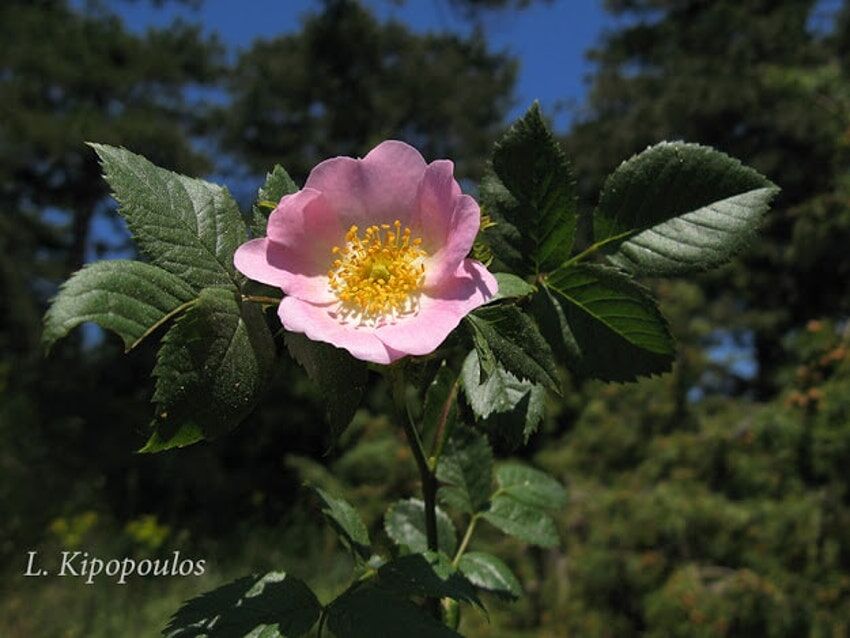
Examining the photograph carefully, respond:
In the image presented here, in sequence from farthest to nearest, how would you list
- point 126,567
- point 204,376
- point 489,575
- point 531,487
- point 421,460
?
point 126,567 → point 531,487 → point 489,575 → point 421,460 → point 204,376

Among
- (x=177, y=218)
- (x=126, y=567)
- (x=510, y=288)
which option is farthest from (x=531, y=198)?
(x=126, y=567)

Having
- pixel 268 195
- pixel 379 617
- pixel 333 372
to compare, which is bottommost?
pixel 379 617

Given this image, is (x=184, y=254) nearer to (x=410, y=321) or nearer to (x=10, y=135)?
(x=410, y=321)

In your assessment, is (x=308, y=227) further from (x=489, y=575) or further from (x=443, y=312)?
(x=489, y=575)

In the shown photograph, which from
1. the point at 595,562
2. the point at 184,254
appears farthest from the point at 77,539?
the point at 184,254

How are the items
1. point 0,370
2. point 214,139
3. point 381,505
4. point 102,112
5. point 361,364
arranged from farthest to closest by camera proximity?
point 214,139
point 102,112
point 0,370
point 381,505
point 361,364

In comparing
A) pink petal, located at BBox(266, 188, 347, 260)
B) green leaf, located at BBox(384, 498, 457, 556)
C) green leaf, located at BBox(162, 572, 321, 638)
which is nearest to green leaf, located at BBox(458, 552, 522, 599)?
green leaf, located at BBox(384, 498, 457, 556)

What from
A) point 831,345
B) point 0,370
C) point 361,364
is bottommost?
point 361,364

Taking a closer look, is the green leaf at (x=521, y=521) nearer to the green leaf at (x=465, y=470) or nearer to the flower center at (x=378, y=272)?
the green leaf at (x=465, y=470)
